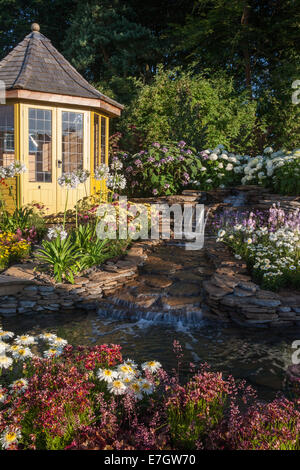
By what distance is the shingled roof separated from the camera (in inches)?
312

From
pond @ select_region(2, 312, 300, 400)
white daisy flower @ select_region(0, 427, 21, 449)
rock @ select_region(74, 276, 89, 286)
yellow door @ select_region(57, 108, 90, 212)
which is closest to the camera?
white daisy flower @ select_region(0, 427, 21, 449)

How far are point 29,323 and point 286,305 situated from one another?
3156 millimetres

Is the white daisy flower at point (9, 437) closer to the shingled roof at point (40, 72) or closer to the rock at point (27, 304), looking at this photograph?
the rock at point (27, 304)

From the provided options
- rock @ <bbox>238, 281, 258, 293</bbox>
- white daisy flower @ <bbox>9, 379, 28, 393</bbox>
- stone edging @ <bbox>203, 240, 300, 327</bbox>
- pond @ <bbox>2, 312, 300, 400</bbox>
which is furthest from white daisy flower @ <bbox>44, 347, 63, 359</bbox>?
rock @ <bbox>238, 281, 258, 293</bbox>

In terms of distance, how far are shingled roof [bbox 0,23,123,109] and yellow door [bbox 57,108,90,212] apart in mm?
474

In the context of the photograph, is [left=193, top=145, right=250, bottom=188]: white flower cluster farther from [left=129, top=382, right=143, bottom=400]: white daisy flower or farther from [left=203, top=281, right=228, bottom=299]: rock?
[left=129, top=382, right=143, bottom=400]: white daisy flower

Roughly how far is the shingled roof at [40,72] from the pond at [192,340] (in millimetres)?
5119

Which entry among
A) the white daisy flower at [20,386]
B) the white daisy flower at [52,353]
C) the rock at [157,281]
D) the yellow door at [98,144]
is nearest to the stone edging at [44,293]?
the rock at [157,281]

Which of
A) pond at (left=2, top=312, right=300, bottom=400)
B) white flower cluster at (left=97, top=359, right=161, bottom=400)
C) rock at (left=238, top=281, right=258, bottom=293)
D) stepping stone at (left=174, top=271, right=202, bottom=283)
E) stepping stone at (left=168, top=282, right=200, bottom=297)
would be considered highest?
white flower cluster at (left=97, top=359, right=161, bottom=400)

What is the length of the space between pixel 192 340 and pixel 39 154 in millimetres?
5599

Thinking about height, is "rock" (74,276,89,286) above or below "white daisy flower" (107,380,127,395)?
below

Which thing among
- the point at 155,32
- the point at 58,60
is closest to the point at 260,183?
the point at 58,60

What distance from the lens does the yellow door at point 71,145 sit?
8.33 meters

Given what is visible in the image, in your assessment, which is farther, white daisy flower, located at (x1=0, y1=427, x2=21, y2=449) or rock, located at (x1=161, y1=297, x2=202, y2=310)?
rock, located at (x1=161, y1=297, x2=202, y2=310)
